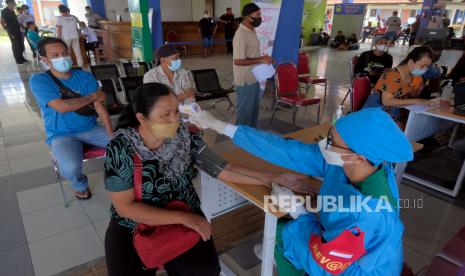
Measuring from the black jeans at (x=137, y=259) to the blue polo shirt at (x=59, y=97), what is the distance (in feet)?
4.47

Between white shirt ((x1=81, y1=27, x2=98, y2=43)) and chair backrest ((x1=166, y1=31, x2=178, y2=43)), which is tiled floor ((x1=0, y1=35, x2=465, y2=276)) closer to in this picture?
white shirt ((x1=81, y1=27, x2=98, y2=43))

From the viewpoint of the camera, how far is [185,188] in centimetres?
151

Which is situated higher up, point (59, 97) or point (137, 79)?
point (59, 97)

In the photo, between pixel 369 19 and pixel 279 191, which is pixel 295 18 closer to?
pixel 279 191

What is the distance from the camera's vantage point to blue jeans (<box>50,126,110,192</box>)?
7.75 ft

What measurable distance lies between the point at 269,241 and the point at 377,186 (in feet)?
1.97

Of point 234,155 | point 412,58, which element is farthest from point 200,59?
point 234,155

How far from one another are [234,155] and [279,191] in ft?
1.59

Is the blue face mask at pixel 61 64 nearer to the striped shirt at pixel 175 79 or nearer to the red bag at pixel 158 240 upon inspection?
the striped shirt at pixel 175 79

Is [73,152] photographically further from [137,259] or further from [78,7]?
[78,7]

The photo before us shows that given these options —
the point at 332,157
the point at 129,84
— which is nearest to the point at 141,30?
the point at 129,84

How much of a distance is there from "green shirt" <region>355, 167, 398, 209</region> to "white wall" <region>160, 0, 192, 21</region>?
41.5 ft

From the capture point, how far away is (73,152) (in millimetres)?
2383

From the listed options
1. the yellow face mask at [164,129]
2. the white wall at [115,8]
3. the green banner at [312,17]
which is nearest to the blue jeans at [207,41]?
the white wall at [115,8]
